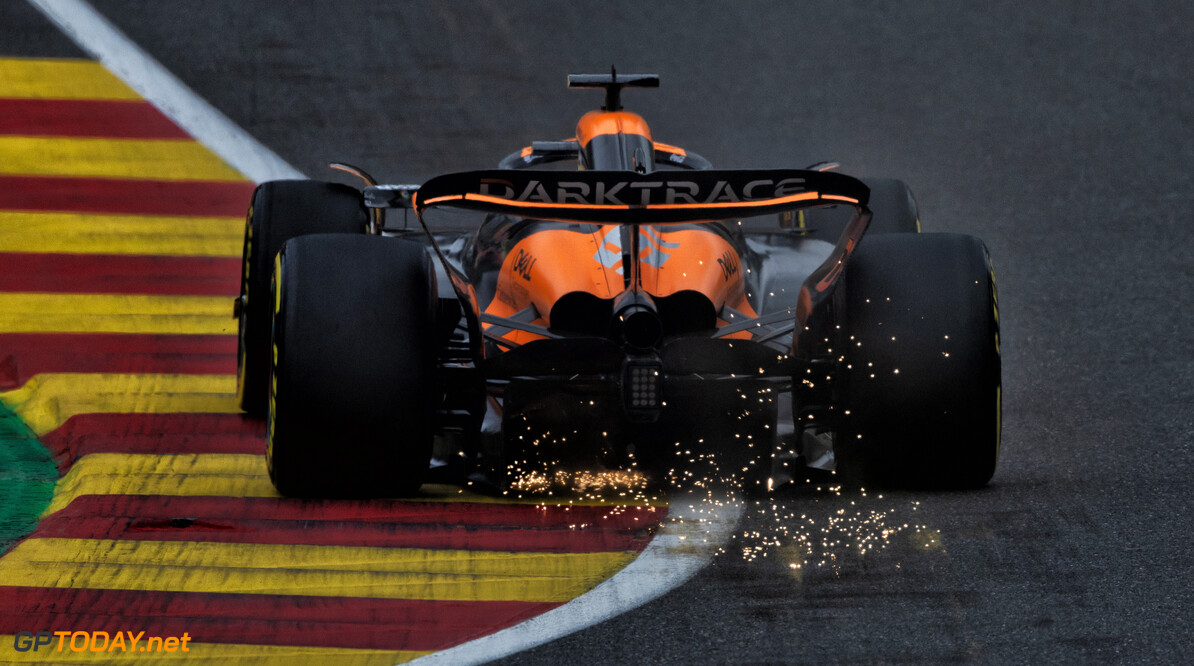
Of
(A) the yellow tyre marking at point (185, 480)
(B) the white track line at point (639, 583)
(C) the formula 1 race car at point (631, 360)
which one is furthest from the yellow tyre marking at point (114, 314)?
(B) the white track line at point (639, 583)

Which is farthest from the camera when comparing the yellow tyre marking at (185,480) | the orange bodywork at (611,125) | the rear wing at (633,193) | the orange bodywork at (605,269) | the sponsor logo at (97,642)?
the orange bodywork at (611,125)

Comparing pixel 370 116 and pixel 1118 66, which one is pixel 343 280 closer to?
pixel 370 116

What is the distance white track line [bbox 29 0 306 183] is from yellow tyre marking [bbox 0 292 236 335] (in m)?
1.90

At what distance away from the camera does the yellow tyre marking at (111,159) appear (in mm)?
9648

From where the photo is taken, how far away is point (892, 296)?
197 inches

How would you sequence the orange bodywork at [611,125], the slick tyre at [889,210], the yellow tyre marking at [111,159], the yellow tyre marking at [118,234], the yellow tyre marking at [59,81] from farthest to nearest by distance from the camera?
the yellow tyre marking at [59,81]
the yellow tyre marking at [111,159]
the yellow tyre marking at [118,234]
the slick tyre at [889,210]
the orange bodywork at [611,125]

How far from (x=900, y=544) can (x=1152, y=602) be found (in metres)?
0.77

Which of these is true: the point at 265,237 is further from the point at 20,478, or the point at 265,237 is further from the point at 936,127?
the point at 936,127

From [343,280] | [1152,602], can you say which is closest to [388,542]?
[343,280]

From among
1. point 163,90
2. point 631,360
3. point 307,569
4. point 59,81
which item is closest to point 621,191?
point 631,360

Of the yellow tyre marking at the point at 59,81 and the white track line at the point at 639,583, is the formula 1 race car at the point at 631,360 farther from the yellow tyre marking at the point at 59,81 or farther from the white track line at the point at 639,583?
the yellow tyre marking at the point at 59,81

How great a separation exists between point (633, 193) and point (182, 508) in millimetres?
1878

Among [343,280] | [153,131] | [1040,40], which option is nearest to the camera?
[343,280]

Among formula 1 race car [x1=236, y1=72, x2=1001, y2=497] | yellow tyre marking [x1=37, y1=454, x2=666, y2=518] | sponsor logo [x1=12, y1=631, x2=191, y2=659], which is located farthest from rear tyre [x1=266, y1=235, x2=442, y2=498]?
sponsor logo [x1=12, y1=631, x2=191, y2=659]
